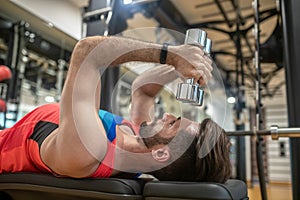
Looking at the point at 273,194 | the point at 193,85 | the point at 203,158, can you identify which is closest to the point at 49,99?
the point at 203,158

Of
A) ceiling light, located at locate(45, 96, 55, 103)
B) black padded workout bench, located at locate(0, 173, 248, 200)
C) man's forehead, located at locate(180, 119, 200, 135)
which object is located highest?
ceiling light, located at locate(45, 96, 55, 103)

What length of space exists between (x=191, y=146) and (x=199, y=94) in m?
0.30

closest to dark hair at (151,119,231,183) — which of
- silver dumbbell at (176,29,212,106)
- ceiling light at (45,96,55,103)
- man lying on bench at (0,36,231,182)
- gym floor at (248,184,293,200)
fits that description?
man lying on bench at (0,36,231,182)

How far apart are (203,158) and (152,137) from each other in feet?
0.83

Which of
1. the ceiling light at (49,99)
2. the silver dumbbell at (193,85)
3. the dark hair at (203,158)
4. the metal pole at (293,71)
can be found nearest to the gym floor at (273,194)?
the metal pole at (293,71)

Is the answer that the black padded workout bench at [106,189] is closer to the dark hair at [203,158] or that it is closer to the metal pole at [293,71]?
the dark hair at [203,158]

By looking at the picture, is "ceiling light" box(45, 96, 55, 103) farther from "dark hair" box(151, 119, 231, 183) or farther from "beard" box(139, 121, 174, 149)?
"dark hair" box(151, 119, 231, 183)

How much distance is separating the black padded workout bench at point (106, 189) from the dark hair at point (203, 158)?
0.14 meters

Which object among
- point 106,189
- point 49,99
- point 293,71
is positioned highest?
point 49,99

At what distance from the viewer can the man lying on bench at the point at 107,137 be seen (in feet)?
3.17

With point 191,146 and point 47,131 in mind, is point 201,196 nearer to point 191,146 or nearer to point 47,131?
point 191,146

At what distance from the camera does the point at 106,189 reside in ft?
2.97

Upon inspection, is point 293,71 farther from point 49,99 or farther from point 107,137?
point 49,99

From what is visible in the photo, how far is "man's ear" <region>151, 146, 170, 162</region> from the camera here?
1209 mm
